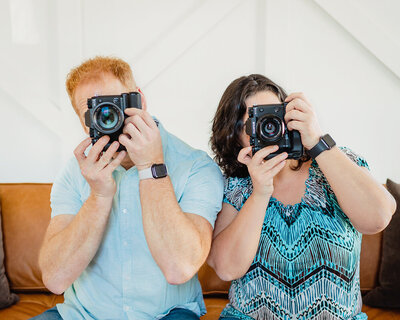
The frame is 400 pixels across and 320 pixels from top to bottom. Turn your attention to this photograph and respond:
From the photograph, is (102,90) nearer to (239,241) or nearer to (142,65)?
(239,241)

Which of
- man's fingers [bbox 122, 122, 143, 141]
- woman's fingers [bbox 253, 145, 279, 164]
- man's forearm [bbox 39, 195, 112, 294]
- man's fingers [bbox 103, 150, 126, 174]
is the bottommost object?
man's forearm [bbox 39, 195, 112, 294]

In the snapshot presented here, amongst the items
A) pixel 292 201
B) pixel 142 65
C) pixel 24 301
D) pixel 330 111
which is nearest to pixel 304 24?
pixel 330 111

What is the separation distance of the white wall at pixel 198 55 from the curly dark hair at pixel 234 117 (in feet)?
2.59

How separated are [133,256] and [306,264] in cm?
48

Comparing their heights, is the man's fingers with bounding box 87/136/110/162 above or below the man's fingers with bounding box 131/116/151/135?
below

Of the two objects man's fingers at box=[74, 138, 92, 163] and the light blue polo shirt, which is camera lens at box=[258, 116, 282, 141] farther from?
man's fingers at box=[74, 138, 92, 163]

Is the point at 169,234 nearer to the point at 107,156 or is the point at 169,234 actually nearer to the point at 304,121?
the point at 107,156

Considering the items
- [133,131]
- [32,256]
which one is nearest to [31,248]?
[32,256]

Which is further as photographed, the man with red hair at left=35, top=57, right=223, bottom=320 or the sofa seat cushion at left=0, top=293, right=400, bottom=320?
the sofa seat cushion at left=0, top=293, right=400, bottom=320

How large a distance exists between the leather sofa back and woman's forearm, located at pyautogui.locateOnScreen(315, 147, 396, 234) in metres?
0.62

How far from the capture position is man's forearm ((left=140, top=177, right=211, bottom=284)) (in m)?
1.07

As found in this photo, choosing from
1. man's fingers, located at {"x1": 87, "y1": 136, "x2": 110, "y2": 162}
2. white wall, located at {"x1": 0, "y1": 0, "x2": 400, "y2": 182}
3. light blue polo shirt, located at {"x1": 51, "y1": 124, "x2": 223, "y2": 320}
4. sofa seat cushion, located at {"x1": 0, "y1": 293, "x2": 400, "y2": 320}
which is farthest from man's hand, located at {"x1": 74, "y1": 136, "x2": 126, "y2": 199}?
white wall, located at {"x1": 0, "y1": 0, "x2": 400, "y2": 182}

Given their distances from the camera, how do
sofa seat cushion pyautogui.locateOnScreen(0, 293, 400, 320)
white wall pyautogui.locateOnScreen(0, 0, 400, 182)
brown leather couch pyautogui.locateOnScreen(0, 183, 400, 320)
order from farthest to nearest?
white wall pyautogui.locateOnScreen(0, 0, 400, 182)
brown leather couch pyautogui.locateOnScreen(0, 183, 400, 320)
sofa seat cushion pyautogui.locateOnScreen(0, 293, 400, 320)

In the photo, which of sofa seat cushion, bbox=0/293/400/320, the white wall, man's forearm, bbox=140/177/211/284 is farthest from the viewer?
the white wall
